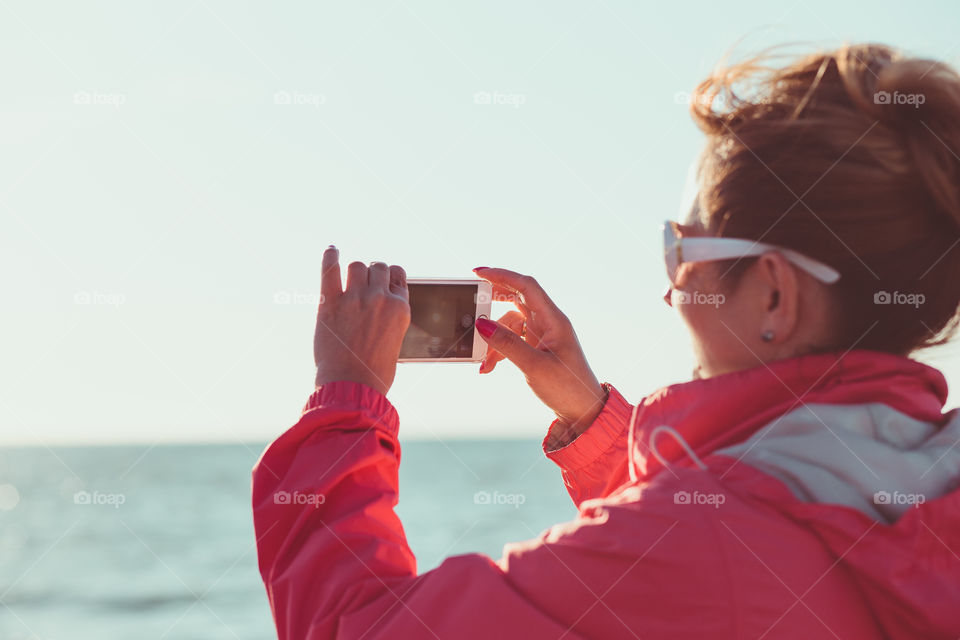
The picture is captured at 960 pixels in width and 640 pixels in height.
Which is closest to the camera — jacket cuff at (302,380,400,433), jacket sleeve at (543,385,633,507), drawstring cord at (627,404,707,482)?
drawstring cord at (627,404,707,482)

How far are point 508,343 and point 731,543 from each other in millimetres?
1093

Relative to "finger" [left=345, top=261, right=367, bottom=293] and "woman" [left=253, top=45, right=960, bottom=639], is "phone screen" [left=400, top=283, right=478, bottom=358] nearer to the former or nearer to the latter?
"finger" [left=345, top=261, right=367, bottom=293]

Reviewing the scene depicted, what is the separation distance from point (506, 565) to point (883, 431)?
546 mm

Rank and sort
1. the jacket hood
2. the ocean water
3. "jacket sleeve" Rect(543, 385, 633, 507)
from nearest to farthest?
the jacket hood
"jacket sleeve" Rect(543, 385, 633, 507)
the ocean water

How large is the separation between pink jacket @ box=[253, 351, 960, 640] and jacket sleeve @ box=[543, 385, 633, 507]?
0.71 metres

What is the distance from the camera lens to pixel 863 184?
4.23 ft

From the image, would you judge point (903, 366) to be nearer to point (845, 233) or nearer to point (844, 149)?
point (845, 233)

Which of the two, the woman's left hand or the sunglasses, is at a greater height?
the sunglasses

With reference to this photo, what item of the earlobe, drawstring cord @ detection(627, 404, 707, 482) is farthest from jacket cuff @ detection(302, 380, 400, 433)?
the earlobe

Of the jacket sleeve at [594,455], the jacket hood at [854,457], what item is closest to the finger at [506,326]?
the jacket sleeve at [594,455]

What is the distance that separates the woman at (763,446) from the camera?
1170 millimetres

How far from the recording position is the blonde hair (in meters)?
1.30

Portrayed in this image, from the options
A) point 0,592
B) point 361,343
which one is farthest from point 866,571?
point 0,592

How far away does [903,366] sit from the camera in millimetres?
1312
